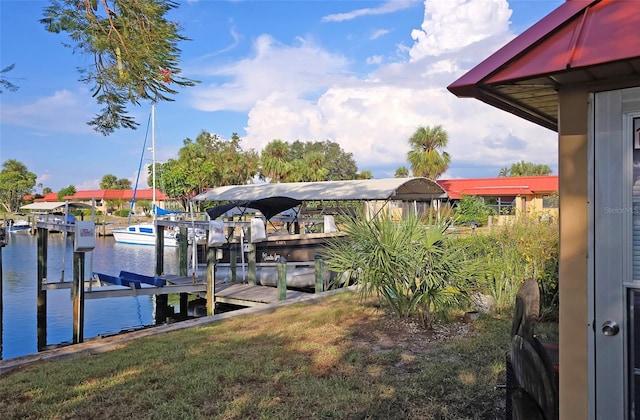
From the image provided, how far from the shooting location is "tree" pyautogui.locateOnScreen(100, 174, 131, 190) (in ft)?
286

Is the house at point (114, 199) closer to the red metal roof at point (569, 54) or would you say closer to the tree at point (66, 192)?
the tree at point (66, 192)

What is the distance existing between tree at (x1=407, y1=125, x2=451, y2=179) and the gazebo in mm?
43069

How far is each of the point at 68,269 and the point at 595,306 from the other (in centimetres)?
2327

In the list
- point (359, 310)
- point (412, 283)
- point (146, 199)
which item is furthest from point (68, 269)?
point (146, 199)

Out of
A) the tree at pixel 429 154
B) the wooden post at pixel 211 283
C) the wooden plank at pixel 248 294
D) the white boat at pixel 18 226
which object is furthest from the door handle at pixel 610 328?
the white boat at pixel 18 226

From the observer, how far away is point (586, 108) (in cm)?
268

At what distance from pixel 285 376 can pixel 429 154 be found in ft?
138

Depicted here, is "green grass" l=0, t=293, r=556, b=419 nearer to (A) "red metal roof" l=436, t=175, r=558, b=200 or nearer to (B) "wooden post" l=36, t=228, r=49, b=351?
(B) "wooden post" l=36, t=228, r=49, b=351

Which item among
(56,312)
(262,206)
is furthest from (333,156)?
(56,312)

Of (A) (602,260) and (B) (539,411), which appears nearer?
(A) (602,260)

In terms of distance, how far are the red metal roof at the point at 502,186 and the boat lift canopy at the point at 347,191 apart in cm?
1210

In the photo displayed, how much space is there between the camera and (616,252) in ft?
8.48

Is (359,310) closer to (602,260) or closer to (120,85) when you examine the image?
(120,85)

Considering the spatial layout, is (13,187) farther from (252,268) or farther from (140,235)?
(252,268)
